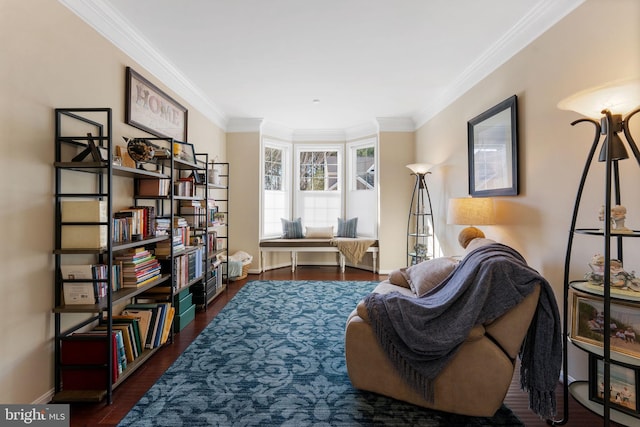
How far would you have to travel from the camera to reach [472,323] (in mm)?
1545

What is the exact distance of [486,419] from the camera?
5.41ft

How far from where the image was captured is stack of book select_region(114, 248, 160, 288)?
7.17 ft

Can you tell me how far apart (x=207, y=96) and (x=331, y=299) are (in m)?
3.29

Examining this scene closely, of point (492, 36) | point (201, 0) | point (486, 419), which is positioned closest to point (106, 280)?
point (201, 0)

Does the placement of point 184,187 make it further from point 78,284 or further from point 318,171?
point 318,171

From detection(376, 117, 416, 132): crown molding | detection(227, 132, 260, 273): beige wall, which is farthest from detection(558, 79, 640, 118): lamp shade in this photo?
detection(227, 132, 260, 273): beige wall

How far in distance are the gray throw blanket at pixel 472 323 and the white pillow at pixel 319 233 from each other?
3.72 metres

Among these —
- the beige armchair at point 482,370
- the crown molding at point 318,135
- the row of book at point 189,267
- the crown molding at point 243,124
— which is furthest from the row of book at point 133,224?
the crown molding at point 318,135

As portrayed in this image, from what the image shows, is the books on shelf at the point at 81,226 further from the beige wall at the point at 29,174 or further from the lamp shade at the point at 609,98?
the lamp shade at the point at 609,98

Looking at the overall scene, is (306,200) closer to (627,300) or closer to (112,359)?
(112,359)

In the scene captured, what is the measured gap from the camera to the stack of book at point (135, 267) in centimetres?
219

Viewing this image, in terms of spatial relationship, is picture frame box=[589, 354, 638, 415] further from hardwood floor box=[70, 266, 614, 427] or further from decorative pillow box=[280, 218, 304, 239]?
decorative pillow box=[280, 218, 304, 239]

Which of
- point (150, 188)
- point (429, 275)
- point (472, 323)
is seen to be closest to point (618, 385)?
point (472, 323)
